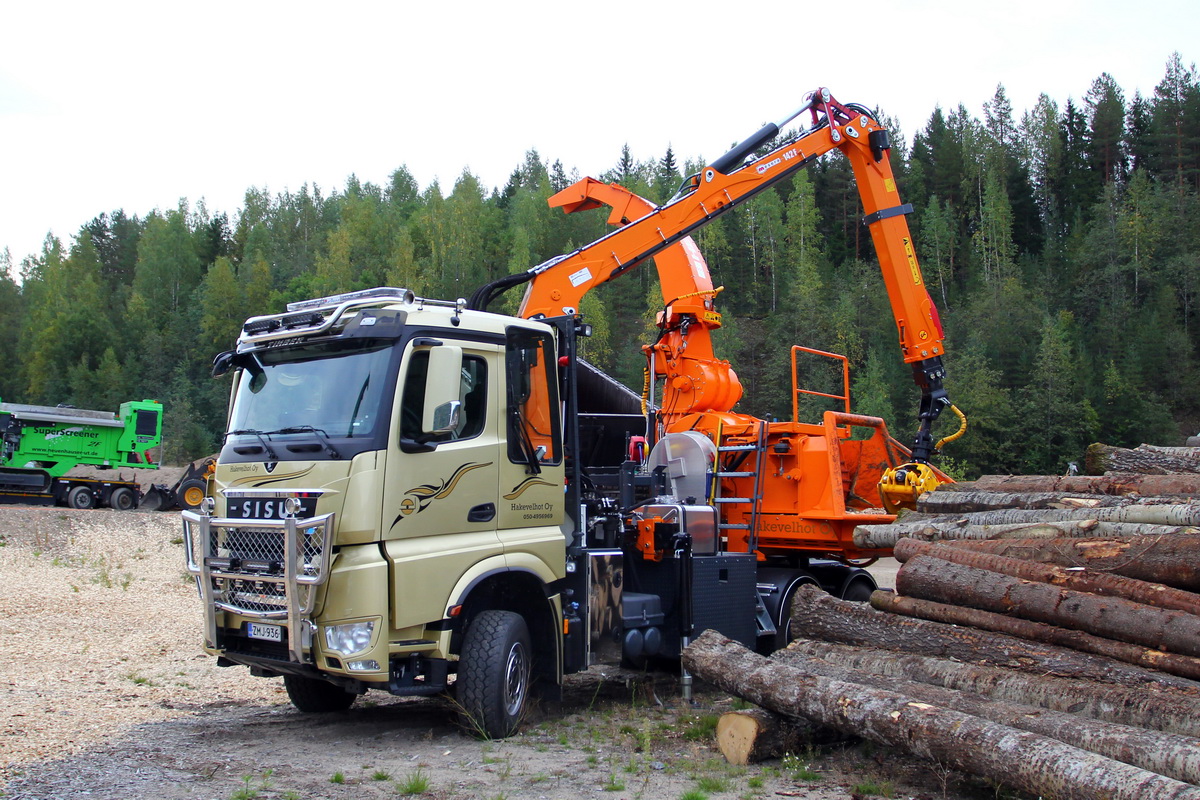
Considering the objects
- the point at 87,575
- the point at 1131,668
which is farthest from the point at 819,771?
the point at 87,575

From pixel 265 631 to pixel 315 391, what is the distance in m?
1.57

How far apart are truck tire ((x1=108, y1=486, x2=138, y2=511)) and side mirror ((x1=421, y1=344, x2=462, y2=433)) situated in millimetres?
25646

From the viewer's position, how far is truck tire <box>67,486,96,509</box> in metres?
27.8

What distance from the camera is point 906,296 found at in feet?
33.8

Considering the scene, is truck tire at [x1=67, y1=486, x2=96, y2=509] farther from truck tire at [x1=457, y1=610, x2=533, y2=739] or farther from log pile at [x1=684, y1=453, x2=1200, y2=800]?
log pile at [x1=684, y1=453, x2=1200, y2=800]

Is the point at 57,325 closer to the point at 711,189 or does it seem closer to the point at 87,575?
the point at 87,575

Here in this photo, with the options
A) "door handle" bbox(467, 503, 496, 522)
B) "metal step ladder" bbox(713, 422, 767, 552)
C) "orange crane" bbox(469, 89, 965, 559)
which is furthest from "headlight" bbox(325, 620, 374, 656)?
"metal step ladder" bbox(713, 422, 767, 552)

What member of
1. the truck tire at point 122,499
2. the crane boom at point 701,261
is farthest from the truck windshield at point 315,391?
the truck tire at point 122,499

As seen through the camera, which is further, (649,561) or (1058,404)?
(1058,404)

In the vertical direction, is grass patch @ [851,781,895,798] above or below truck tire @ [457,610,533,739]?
below

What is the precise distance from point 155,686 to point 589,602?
13.5ft

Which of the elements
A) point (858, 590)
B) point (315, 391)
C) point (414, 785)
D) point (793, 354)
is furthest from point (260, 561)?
point (858, 590)

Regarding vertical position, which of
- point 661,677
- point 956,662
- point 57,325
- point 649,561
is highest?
point 57,325

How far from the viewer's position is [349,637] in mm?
5832
